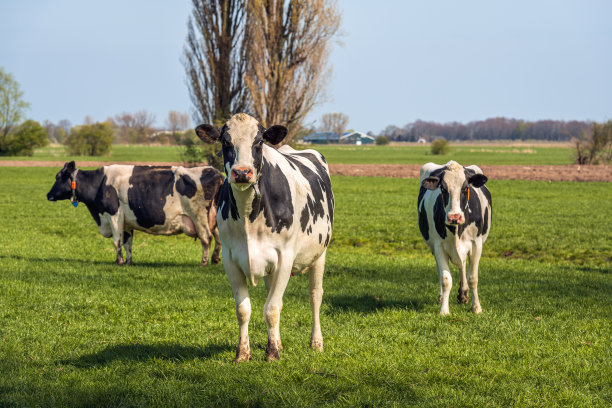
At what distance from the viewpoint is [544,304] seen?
968 cm

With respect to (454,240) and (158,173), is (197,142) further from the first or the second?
(454,240)

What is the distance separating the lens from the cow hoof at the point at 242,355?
6386 mm

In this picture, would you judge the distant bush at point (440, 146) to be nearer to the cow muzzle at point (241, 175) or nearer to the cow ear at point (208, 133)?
the cow ear at point (208, 133)

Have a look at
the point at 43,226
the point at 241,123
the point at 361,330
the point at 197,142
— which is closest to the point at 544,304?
the point at 361,330

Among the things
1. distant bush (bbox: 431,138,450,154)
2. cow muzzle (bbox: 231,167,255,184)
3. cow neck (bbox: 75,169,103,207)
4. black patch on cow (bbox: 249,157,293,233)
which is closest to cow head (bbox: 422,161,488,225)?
black patch on cow (bbox: 249,157,293,233)

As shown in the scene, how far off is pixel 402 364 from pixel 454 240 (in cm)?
326

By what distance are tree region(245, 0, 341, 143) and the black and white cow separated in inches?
1097

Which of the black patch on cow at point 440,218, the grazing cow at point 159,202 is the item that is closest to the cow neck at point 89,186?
the grazing cow at point 159,202

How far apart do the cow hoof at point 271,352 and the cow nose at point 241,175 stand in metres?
1.73

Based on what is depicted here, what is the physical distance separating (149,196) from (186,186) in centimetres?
76

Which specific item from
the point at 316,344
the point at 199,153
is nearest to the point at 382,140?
the point at 199,153

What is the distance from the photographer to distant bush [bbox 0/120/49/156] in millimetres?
87438

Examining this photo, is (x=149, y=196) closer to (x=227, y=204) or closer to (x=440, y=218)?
(x=440, y=218)

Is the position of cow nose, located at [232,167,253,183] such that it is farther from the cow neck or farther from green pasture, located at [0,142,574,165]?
green pasture, located at [0,142,574,165]
